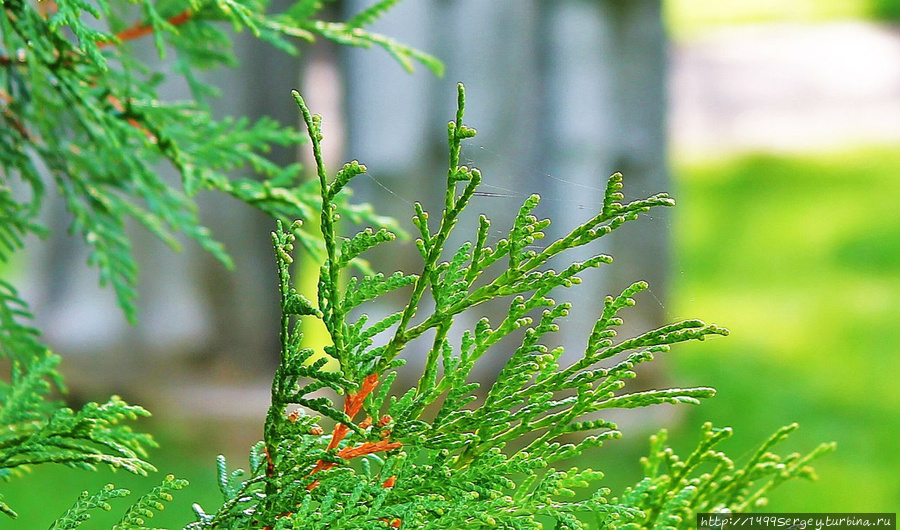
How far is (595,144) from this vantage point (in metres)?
3.33

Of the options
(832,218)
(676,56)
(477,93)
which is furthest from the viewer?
(676,56)

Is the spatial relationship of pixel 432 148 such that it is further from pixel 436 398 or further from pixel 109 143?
pixel 436 398

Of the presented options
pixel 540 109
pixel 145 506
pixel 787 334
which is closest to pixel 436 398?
pixel 145 506

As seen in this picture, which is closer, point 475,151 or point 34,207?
point 34,207

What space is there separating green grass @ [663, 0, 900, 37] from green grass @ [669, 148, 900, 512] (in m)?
4.09

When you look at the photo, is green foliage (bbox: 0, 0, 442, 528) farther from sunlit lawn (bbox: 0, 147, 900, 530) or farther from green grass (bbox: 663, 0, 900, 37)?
green grass (bbox: 663, 0, 900, 37)

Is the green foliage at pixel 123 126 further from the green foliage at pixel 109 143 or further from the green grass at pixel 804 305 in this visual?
the green grass at pixel 804 305

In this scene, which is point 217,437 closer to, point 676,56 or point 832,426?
point 832,426

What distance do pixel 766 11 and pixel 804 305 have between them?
7140mm

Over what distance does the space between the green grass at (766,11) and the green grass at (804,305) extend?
4090 mm

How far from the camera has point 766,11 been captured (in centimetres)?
1117

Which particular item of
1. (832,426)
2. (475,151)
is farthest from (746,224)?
(475,151)

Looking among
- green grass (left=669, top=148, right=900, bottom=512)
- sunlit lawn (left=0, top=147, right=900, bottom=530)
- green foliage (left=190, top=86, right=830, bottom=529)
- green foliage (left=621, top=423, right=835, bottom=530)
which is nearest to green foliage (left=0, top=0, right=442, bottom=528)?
green foliage (left=190, top=86, right=830, bottom=529)

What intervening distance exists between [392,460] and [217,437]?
113 inches
